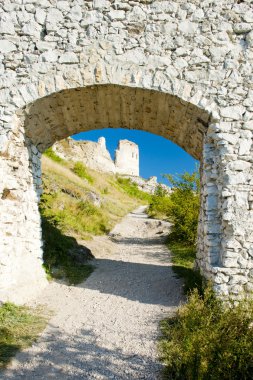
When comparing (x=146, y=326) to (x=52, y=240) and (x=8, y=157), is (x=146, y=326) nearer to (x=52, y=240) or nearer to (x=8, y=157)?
(x=8, y=157)

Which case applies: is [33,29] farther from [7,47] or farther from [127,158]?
[127,158]

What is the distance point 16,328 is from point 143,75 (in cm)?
436

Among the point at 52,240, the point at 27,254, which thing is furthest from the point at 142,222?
the point at 27,254

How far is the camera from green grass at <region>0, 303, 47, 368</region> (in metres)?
3.62

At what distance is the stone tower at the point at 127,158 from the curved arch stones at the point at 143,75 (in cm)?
3649

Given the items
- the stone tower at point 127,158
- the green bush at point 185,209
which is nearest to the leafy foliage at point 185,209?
the green bush at point 185,209

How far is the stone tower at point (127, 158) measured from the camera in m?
42.7

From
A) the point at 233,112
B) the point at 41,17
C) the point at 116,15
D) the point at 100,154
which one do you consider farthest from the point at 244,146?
the point at 100,154

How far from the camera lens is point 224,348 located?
3.09 metres

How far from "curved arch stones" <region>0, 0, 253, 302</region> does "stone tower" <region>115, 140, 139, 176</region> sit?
3649cm

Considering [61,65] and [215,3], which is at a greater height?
[215,3]

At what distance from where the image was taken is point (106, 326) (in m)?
4.51

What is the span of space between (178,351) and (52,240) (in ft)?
17.7

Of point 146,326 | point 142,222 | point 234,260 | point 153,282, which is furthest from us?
point 142,222
